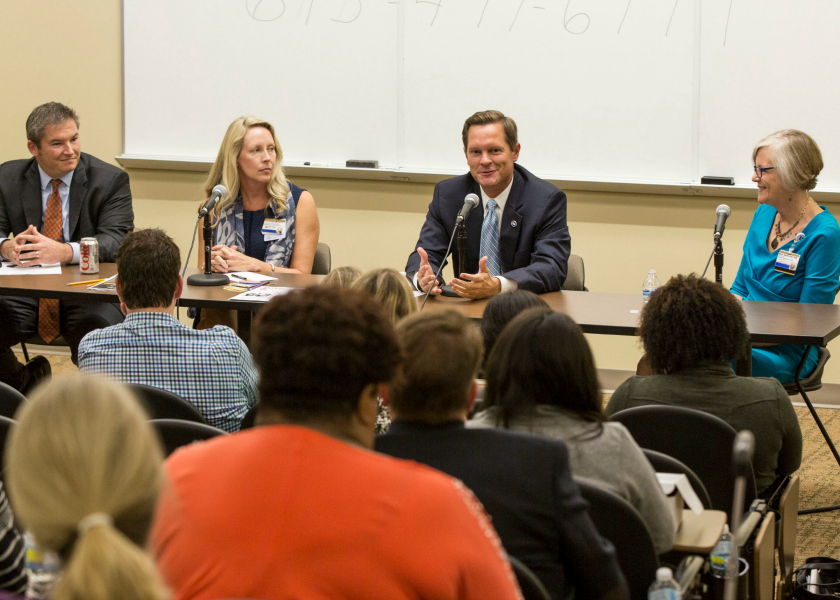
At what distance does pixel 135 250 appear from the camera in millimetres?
2473

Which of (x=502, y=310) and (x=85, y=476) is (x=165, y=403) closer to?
(x=502, y=310)

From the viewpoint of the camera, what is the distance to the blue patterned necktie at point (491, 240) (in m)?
3.79

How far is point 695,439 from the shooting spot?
2.00 m

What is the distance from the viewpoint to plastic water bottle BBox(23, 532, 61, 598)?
81cm

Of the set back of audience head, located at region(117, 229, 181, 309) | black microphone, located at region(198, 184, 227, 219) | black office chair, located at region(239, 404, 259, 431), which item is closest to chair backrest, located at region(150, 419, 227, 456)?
black office chair, located at region(239, 404, 259, 431)

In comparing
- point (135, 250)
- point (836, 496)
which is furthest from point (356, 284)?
point (836, 496)

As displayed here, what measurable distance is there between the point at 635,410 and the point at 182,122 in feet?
12.4

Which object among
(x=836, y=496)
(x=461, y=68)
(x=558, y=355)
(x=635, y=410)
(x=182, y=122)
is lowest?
(x=836, y=496)

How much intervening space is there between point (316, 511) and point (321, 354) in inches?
7.8

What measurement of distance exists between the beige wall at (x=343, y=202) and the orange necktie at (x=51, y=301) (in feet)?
3.81

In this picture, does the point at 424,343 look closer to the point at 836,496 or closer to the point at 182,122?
the point at 836,496

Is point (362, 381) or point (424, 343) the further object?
point (424, 343)

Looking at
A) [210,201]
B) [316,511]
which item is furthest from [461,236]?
[316,511]

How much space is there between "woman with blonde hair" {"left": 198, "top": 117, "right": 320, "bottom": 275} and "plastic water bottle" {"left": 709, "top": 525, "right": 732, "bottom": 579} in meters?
2.67
